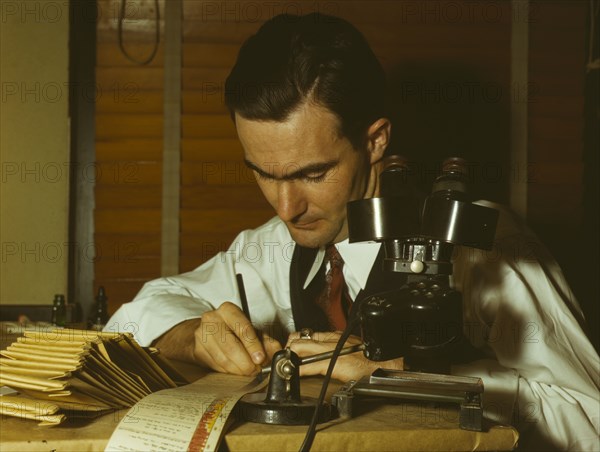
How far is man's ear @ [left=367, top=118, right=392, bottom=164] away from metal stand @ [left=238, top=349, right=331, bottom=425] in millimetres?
1049

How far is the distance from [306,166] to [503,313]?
0.61 m

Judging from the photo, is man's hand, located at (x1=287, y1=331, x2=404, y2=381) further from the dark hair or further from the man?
the dark hair

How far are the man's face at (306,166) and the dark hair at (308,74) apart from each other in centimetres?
3

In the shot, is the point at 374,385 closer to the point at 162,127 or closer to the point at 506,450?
the point at 506,450

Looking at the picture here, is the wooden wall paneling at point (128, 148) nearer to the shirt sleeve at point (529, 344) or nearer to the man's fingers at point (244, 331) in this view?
the man's fingers at point (244, 331)

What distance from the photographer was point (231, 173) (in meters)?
2.70

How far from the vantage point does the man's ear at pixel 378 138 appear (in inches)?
77.0

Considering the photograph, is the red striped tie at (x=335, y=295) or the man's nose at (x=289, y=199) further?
the red striped tie at (x=335, y=295)

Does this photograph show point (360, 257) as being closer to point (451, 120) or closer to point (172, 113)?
point (451, 120)

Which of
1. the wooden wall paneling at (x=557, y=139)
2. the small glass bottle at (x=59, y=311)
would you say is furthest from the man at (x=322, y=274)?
the wooden wall paneling at (x=557, y=139)

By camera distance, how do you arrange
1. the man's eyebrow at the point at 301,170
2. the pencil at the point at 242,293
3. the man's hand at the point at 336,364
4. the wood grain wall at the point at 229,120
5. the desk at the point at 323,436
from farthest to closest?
1. the wood grain wall at the point at 229,120
2. the pencil at the point at 242,293
3. the man's eyebrow at the point at 301,170
4. the man's hand at the point at 336,364
5. the desk at the point at 323,436

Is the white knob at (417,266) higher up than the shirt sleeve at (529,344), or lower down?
higher up

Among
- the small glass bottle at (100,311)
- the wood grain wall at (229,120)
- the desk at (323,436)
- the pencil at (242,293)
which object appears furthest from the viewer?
the wood grain wall at (229,120)

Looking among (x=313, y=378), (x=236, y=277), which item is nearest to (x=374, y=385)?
(x=313, y=378)
